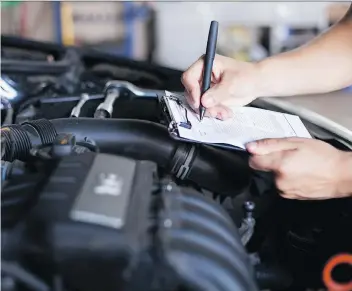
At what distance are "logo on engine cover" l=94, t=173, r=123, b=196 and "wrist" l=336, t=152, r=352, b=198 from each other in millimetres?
323

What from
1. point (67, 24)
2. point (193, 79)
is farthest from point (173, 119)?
point (67, 24)

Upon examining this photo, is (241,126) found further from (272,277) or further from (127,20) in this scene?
(127,20)

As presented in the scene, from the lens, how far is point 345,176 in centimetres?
72

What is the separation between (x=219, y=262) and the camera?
0.50 m

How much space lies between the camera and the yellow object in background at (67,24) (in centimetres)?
322

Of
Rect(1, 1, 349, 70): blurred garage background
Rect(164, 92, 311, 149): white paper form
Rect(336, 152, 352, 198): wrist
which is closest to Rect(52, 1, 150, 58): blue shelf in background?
Rect(1, 1, 349, 70): blurred garage background

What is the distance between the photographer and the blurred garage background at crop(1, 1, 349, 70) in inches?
124

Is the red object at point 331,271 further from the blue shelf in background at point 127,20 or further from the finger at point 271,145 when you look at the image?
the blue shelf in background at point 127,20

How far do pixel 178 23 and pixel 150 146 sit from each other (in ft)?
8.27

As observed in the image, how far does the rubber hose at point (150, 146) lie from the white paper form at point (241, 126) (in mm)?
28

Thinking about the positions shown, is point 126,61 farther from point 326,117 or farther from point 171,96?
point 326,117

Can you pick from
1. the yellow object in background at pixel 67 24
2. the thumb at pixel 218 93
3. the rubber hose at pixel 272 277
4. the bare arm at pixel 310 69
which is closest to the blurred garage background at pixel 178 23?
the yellow object in background at pixel 67 24

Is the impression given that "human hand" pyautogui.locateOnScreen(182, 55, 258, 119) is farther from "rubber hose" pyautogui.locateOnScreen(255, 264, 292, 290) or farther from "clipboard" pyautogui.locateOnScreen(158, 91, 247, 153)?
"rubber hose" pyautogui.locateOnScreen(255, 264, 292, 290)

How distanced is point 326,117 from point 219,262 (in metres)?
0.44
